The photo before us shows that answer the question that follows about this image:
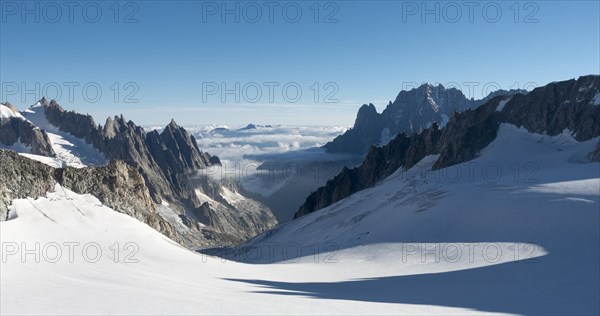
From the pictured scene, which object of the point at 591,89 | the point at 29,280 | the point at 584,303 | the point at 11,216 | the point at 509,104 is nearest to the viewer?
the point at 29,280

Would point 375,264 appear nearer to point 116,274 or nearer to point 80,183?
point 116,274

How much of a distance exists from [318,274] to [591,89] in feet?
392

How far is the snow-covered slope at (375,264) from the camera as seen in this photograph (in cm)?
2188

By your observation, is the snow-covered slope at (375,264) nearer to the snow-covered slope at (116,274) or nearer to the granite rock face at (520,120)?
the snow-covered slope at (116,274)

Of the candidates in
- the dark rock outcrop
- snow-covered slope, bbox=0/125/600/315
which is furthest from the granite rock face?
the dark rock outcrop

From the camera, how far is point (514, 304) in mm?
25328

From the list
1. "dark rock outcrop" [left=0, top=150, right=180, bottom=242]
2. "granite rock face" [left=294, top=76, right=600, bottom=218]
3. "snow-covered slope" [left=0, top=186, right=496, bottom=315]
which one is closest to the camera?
"snow-covered slope" [left=0, top=186, right=496, bottom=315]

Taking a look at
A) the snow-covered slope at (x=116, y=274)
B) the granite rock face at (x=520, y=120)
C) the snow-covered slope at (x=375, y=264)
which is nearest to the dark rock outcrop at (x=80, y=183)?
the snow-covered slope at (x=116, y=274)

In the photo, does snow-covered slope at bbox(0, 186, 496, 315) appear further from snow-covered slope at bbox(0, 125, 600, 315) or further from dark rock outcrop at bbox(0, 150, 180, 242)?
dark rock outcrop at bbox(0, 150, 180, 242)

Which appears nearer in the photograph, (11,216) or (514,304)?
(514,304)

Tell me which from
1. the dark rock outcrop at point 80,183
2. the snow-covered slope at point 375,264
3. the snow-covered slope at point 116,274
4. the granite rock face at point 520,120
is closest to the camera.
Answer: the snow-covered slope at point 116,274

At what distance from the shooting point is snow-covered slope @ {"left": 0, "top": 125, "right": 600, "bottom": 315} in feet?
71.8

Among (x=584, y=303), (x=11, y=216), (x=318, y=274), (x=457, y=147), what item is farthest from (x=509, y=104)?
(x=11, y=216)

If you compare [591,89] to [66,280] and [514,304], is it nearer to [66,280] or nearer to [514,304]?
[514,304]
